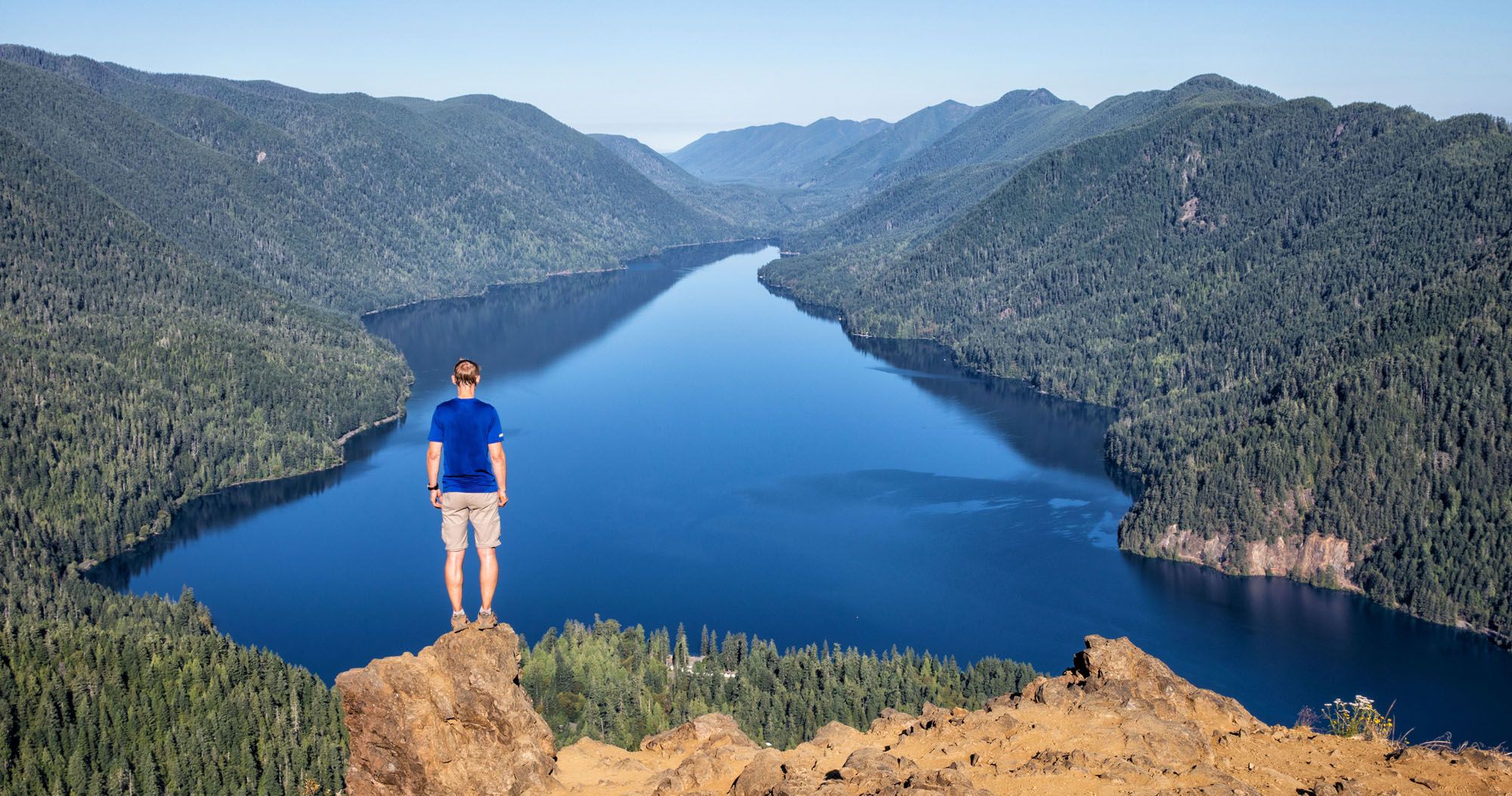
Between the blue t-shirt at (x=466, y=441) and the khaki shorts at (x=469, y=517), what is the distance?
18 cm

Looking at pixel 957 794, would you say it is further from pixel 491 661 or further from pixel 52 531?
pixel 52 531

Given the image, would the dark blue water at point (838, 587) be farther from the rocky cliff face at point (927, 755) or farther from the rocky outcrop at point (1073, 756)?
the rocky cliff face at point (927, 755)

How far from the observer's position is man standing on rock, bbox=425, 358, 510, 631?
2934 cm

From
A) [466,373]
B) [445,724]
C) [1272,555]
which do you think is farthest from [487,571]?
[1272,555]

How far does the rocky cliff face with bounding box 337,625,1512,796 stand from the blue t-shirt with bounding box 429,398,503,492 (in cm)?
468

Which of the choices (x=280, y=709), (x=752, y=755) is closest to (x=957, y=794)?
(x=752, y=755)

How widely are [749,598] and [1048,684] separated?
117 meters

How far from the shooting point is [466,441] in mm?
29500

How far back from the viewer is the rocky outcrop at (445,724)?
30.3 meters

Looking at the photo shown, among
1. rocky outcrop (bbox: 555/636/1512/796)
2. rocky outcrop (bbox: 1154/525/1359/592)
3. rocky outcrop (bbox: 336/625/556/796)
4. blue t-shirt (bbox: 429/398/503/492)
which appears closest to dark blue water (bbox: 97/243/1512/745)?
rocky outcrop (bbox: 1154/525/1359/592)

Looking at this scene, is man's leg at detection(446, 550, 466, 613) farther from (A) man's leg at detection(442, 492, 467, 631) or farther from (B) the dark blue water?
(B) the dark blue water

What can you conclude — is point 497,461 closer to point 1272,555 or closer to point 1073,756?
point 1073,756

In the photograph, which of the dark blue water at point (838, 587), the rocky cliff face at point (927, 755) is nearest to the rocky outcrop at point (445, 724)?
the rocky cliff face at point (927, 755)

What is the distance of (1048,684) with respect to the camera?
36.0 meters
